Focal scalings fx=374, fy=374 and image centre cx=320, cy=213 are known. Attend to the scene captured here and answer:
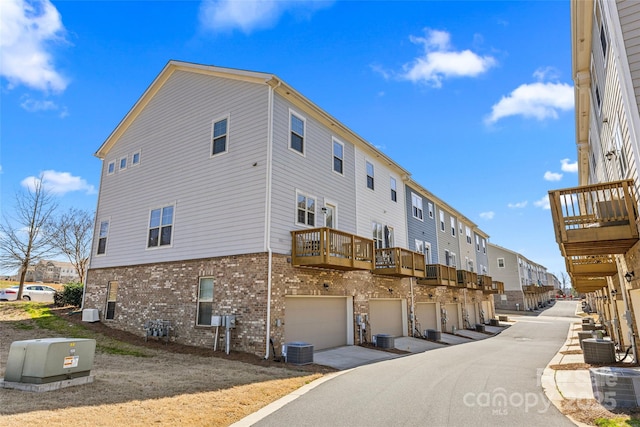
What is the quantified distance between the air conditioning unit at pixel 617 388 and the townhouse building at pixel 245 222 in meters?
7.79

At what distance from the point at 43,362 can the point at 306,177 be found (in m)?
10.2

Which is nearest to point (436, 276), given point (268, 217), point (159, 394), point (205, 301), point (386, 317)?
point (386, 317)

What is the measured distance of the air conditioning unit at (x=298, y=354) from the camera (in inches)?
452

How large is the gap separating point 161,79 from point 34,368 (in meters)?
14.6

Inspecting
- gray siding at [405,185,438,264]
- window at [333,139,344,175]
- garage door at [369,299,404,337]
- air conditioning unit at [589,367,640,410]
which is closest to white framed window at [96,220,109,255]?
window at [333,139,344,175]

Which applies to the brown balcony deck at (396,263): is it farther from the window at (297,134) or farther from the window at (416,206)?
the window at (297,134)

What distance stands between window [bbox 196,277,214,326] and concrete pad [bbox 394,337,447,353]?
26.9 feet

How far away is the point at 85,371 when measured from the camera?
7.60 meters

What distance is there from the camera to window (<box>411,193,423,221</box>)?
2444 cm

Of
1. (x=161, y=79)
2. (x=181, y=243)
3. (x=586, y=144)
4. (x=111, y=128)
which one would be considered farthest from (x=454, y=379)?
(x=111, y=128)

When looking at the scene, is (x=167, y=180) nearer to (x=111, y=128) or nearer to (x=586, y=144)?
(x=111, y=128)

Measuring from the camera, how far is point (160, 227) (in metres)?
16.1

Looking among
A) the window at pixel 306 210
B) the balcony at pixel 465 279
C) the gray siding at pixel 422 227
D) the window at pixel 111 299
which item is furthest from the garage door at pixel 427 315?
the window at pixel 111 299

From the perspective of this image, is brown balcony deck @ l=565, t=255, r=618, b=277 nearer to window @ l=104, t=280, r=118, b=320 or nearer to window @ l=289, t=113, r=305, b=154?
window @ l=289, t=113, r=305, b=154
